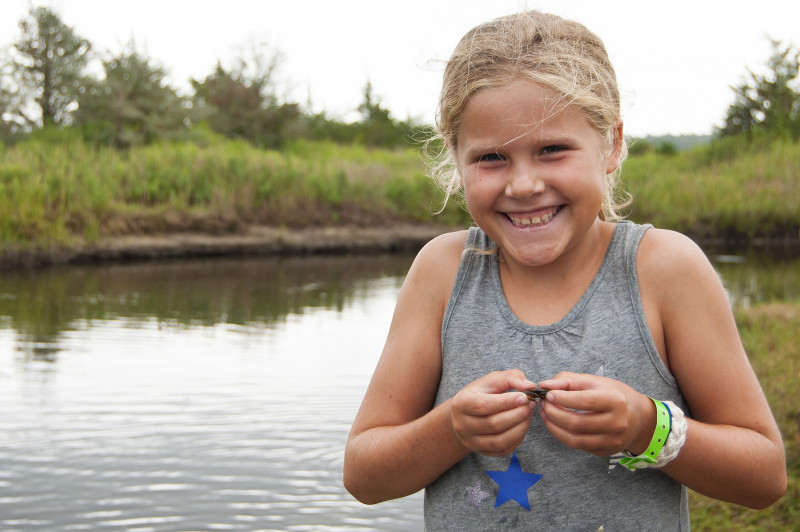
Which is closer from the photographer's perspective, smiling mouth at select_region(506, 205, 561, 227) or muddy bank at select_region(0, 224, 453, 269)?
smiling mouth at select_region(506, 205, 561, 227)

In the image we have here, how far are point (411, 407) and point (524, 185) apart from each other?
392 mm

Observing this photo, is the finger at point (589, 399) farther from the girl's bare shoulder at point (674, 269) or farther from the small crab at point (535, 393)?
the girl's bare shoulder at point (674, 269)

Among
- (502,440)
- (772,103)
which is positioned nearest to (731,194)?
(772,103)

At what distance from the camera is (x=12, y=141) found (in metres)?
15.1

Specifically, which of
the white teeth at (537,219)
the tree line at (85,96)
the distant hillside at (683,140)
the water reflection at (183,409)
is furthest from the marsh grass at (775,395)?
the distant hillside at (683,140)

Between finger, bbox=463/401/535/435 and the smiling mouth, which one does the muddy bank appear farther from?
finger, bbox=463/401/535/435

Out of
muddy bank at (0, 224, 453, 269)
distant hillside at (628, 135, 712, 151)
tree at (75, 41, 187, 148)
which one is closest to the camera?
muddy bank at (0, 224, 453, 269)

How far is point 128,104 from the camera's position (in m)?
15.6

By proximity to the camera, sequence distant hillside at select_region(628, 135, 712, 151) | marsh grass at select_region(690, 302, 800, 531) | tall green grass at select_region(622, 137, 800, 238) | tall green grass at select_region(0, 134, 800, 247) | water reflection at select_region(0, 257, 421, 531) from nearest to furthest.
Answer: marsh grass at select_region(690, 302, 800, 531) → water reflection at select_region(0, 257, 421, 531) → tall green grass at select_region(0, 134, 800, 247) → tall green grass at select_region(622, 137, 800, 238) → distant hillside at select_region(628, 135, 712, 151)

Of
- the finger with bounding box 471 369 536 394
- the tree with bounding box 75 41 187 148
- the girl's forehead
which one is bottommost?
the finger with bounding box 471 369 536 394

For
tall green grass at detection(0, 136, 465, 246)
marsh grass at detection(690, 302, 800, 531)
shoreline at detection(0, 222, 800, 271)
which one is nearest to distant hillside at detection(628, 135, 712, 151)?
shoreline at detection(0, 222, 800, 271)

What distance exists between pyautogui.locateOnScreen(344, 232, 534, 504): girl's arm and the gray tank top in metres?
0.05

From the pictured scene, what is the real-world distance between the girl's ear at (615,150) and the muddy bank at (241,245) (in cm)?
1003

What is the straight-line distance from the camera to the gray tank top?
124cm
